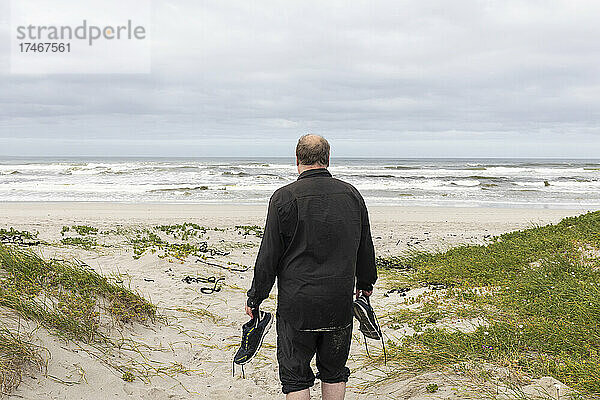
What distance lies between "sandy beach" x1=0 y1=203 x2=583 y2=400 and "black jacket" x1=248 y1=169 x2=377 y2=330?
62.4 inches

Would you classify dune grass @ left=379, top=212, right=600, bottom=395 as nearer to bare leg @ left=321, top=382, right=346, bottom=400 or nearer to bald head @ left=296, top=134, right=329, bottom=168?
bare leg @ left=321, top=382, right=346, bottom=400

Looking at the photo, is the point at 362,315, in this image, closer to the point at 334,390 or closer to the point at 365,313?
the point at 365,313

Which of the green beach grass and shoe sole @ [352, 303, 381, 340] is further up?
shoe sole @ [352, 303, 381, 340]

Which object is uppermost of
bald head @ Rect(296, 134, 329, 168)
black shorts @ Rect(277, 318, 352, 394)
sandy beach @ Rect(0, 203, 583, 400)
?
bald head @ Rect(296, 134, 329, 168)

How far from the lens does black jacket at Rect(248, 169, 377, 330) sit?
10.9 ft

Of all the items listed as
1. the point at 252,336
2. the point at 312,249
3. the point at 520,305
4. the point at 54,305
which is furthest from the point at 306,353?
the point at 520,305

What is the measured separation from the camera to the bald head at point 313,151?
344cm

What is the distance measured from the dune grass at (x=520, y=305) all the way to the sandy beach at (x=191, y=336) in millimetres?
444

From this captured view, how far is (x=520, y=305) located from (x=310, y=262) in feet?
12.3

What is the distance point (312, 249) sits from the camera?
333 centimetres

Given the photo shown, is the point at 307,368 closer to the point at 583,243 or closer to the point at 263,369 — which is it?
the point at 263,369

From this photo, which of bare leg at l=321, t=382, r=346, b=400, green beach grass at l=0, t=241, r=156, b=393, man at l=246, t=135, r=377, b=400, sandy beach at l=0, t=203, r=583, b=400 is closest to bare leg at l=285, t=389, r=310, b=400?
man at l=246, t=135, r=377, b=400

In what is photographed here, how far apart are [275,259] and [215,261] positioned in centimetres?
683

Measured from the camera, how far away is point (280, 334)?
3543mm
